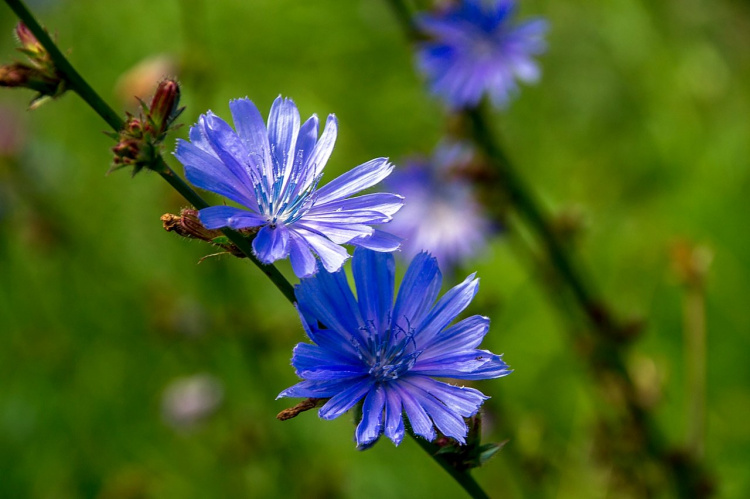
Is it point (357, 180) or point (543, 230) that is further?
point (543, 230)

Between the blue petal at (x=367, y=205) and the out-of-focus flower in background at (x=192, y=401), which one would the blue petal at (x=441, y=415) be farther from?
the out-of-focus flower in background at (x=192, y=401)

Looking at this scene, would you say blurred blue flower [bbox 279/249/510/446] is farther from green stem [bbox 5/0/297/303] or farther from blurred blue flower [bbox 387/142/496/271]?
blurred blue flower [bbox 387/142/496/271]

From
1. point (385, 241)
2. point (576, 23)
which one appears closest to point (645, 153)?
point (576, 23)

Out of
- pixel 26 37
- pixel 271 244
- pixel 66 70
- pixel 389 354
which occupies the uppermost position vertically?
pixel 26 37

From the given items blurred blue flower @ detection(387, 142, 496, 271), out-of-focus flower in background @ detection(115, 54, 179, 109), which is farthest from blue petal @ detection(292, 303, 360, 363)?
out-of-focus flower in background @ detection(115, 54, 179, 109)

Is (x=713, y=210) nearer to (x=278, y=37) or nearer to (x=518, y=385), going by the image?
(x=518, y=385)

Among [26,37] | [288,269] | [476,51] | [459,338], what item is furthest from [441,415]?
[288,269]

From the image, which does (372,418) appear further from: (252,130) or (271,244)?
(252,130)

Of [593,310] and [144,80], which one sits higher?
[144,80]
